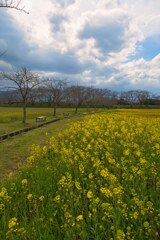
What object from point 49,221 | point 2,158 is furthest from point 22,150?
point 49,221

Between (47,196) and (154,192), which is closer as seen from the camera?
(154,192)

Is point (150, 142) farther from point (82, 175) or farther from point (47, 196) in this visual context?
point (47, 196)

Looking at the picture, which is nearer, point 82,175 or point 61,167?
point 82,175

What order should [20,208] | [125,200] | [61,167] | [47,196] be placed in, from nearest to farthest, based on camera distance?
1. [125,200]
2. [20,208]
3. [47,196]
4. [61,167]

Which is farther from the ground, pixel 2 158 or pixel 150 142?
pixel 150 142

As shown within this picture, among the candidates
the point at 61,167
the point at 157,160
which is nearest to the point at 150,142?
the point at 157,160

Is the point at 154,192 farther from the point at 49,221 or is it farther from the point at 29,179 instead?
the point at 29,179

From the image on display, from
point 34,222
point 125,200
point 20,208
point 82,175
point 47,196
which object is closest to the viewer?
point 34,222

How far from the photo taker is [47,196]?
5609 millimetres

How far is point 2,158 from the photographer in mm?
10609

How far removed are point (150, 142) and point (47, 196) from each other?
192 inches

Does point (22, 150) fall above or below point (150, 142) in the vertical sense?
below

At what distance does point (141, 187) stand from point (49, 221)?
73.8 inches

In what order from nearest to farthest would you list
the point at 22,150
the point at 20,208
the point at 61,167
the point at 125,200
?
the point at 125,200 < the point at 20,208 < the point at 61,167 < the point at 22,150
